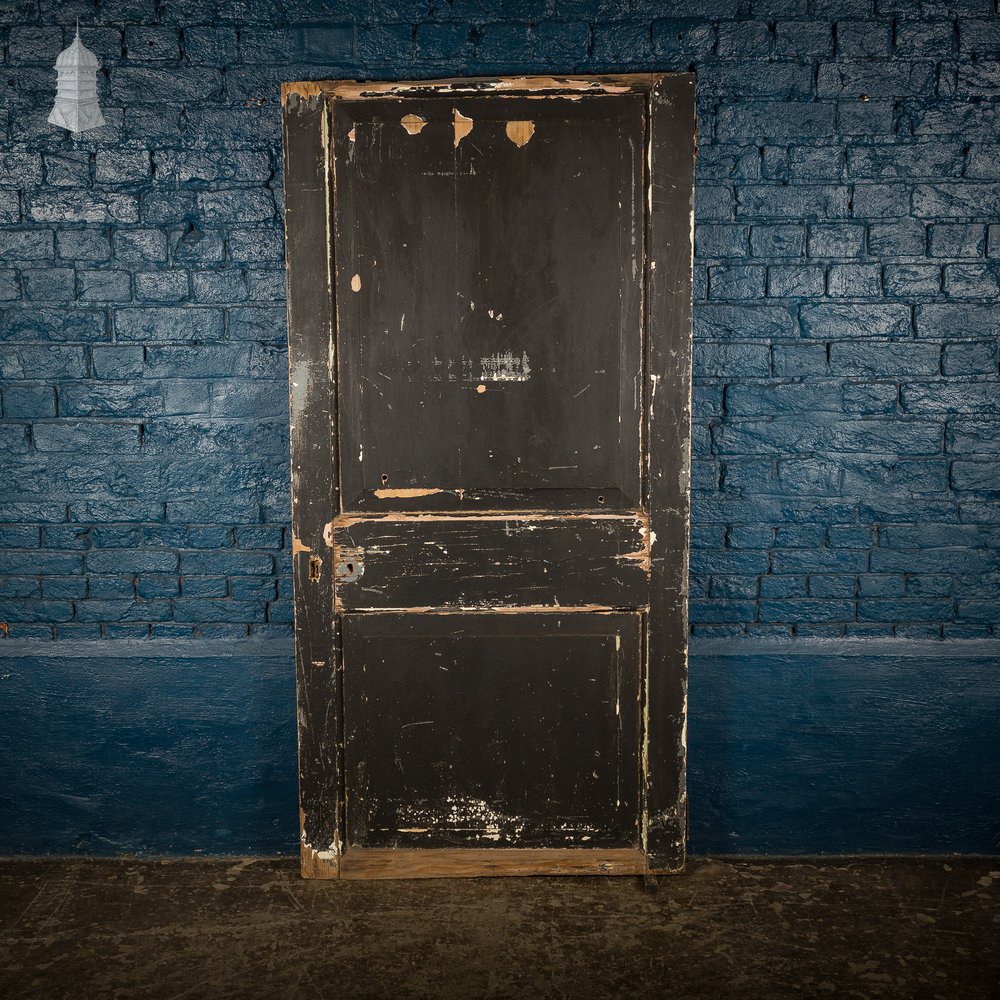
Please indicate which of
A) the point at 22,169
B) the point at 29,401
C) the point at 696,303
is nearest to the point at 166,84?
the point at 22,169

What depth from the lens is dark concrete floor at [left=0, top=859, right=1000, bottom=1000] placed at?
7.15 feet

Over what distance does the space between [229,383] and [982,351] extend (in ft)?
7.53

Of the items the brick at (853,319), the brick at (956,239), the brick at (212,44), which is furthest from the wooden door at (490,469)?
the brick at (956,239)

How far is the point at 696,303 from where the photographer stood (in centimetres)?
264

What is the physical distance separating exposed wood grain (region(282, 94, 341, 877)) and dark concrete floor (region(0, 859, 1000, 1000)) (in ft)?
0.93

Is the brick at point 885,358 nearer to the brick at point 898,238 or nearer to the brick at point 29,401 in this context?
the brick at point 898,238

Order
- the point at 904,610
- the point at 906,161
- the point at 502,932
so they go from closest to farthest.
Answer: the point at 502,932 < the point at 906,161 < the point at 904,610

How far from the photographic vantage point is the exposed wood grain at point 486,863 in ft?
8.50

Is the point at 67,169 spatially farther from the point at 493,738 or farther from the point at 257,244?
the point at 493,738

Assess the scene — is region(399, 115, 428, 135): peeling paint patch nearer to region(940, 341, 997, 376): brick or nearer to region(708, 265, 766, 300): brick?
region(708, 265, 766, 300): brick

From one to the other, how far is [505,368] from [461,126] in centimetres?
68

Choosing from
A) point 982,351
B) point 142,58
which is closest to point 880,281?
point 982,351

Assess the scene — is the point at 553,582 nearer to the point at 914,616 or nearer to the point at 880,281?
the point at 914,616

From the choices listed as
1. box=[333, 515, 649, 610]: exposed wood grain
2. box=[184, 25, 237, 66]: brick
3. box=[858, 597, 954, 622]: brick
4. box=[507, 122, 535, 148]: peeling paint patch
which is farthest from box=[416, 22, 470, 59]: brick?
box=[858, 597, 954, 622]: brick
